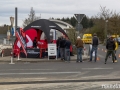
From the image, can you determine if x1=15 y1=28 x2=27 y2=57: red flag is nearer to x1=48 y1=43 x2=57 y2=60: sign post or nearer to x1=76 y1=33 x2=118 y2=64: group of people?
x1=48 y1=43 x2=57 y2=60: sign post

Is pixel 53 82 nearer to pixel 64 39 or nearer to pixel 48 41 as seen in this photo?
pixel 64 39

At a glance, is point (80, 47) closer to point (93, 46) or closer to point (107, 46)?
point (93, 46)

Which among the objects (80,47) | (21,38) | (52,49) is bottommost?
(52,49)

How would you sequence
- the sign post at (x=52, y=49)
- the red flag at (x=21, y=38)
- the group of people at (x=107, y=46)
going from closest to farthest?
the group of people at (x=107, y=46) < the sign post at (x=52, y=49) < the red flag at (x=21, y=38)

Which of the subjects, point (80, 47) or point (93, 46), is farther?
point (93, 46)

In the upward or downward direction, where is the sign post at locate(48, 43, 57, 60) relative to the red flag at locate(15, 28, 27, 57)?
downward

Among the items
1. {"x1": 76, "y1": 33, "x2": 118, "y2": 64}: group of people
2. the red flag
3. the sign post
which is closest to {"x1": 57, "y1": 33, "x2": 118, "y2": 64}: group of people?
{"x1": 76, "y1": 33, "x2": 118, "y2": 64}: group of people

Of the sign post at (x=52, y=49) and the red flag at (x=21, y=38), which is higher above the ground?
the red flag at (x=21, y=38)

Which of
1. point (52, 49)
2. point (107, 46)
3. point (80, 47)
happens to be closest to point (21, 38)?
point (52, 49)

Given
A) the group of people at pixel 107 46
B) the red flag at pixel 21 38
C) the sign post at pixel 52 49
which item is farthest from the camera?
the red flag at pixel 21 38

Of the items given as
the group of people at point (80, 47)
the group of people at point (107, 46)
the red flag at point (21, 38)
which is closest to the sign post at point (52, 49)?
the group of people at point (80, 47)

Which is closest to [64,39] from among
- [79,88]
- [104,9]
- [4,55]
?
[4,55]

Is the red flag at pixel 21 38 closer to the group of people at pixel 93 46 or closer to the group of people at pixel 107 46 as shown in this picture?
the group of people at pixel 93 46

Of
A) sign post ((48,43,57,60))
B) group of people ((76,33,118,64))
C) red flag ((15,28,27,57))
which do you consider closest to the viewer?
group of people ((76,33,118,64))
